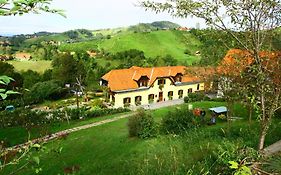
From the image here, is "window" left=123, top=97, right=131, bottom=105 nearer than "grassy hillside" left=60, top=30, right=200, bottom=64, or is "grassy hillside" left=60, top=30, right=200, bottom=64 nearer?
"window" left=123, top=97, right=131, bottom=105

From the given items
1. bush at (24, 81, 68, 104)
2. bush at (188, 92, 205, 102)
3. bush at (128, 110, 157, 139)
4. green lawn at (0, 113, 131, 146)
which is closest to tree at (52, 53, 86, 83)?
bush at (24, 81, 68, 104)

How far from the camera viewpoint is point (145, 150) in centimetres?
1627

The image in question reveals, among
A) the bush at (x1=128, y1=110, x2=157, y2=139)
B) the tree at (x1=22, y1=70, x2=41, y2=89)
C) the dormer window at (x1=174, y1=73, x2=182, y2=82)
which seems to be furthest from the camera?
the tree at (x1=22, y1=70, x2=41, y2=89)

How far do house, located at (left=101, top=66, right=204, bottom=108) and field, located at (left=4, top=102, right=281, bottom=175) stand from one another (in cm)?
1562

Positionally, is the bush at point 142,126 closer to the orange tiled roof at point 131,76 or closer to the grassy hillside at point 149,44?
the orange tiled roof at point 131,76

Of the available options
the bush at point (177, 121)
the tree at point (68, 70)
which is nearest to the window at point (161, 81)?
the tree at point (68, 70)

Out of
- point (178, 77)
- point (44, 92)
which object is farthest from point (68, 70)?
point (178, 77)

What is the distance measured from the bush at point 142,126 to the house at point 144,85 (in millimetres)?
22540

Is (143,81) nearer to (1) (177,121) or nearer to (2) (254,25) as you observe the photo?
(1) (177,121)

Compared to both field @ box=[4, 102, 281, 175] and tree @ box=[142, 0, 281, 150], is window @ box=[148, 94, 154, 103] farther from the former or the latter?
tree @ box=[142, 0, 281, 150]

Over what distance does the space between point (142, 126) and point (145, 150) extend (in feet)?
18.1

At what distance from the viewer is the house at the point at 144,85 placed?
4578cm

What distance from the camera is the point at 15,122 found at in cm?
3597

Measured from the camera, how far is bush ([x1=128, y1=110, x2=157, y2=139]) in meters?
21.5
